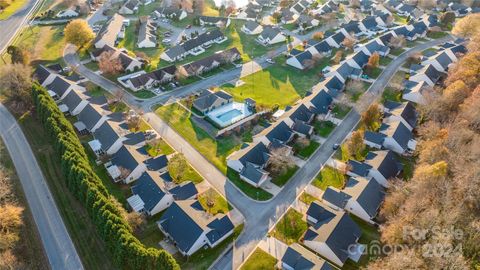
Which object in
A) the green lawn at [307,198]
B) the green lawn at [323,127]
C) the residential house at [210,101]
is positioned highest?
the residential house at [210,101]

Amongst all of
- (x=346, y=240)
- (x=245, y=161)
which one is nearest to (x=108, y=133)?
(x=245, y=161)

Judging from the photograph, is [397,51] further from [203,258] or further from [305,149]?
[203,258]

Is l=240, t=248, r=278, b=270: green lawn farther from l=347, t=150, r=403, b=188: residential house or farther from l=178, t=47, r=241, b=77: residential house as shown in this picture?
l=178, t=47, r=241, b=77: residential house

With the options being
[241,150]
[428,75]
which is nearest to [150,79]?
[241,150]

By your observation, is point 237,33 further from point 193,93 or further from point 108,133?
point 108,133

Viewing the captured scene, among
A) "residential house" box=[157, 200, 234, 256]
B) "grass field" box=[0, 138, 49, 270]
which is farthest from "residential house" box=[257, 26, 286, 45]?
"grass field" box=[0, 138, 49, 270]

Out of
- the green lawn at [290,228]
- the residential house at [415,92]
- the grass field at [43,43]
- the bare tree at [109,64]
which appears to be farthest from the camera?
the grass field at [43,43]

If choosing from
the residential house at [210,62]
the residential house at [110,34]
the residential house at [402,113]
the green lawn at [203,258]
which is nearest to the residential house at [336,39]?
the residential house at [210,62]

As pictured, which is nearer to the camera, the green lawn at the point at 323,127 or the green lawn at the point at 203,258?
the green lawn at the point at 203,258

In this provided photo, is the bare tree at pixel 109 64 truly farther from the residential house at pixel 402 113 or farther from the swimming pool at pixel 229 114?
the residential house at pixel 402 113
